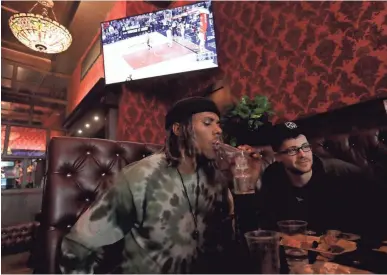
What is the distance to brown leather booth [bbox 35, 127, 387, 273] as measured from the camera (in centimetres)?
128

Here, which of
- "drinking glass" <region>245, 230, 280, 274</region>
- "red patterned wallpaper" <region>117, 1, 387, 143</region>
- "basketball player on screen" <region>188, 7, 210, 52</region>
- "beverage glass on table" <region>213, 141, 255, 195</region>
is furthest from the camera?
"basketball player on screen" <region>188, 7, 210, 52</region>

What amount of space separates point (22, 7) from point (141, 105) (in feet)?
10.8

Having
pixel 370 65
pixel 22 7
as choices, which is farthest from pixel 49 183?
pixel 22 7

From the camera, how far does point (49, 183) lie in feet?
4.33

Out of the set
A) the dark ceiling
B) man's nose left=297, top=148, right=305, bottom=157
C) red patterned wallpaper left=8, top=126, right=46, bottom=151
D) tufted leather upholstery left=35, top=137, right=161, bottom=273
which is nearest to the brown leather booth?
tufted leather upholstery left=35, top=137, right=161, bottom=273

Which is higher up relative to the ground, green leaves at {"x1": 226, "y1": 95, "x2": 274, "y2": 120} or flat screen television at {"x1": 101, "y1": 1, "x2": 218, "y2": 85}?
flat screen television at {"x1": 101, "y1": 1, "x2": 218, "y2": 85}

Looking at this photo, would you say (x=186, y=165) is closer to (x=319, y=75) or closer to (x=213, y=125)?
(x=213, y=125)

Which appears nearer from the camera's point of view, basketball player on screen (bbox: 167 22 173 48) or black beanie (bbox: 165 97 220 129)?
black beanie (bbox: 165 97 220 129)

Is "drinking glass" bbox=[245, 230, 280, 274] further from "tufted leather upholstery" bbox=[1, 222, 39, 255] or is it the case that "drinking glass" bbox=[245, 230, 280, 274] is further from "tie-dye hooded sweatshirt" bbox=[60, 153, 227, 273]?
"tufted leather upholstery" bbox=[1, 222, 39, 255]

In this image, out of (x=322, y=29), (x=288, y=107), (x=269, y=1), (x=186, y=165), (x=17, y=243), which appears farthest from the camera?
(x=269, y=1)

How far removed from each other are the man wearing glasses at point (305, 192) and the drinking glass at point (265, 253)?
420mm

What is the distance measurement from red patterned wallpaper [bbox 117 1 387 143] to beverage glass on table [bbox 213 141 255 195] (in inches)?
56.8

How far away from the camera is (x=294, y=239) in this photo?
93 centimetres

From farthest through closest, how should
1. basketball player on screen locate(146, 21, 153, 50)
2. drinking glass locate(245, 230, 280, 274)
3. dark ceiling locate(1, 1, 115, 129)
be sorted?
1. dark ceiling locate(1, 1, 115, 129)
2. basketball player on screen locate(146, 21, 153, 50)
3. drinking glass locate(245, 230, 280, 274)
